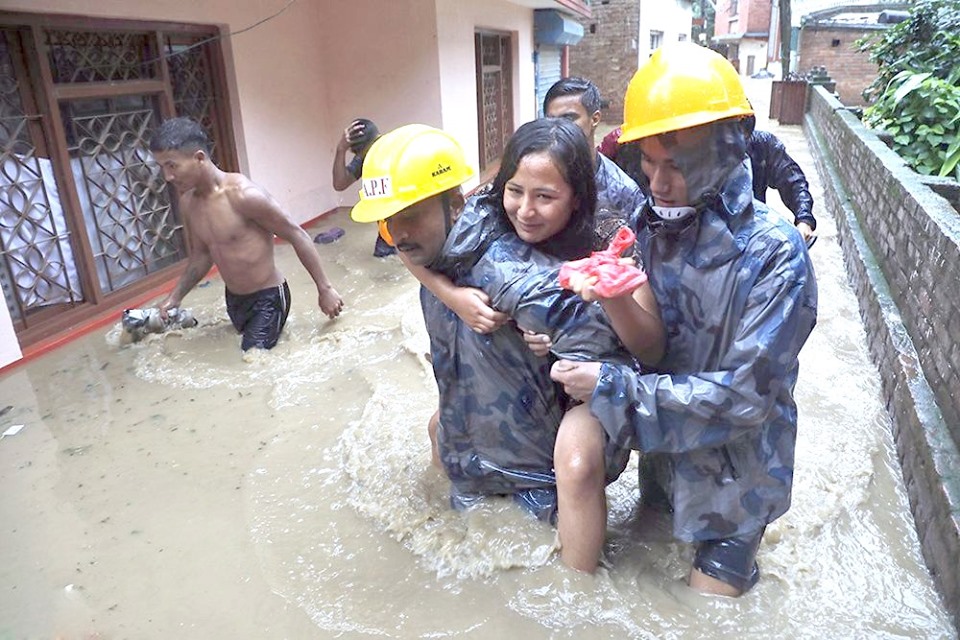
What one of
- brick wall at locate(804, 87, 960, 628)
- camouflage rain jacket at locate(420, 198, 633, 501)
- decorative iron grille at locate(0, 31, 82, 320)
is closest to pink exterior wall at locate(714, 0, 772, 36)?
brick wall at locate(804, 87, 960, 628)

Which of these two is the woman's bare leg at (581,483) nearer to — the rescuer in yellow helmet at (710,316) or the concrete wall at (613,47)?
the rescuer in yellow helmet at (710,316)

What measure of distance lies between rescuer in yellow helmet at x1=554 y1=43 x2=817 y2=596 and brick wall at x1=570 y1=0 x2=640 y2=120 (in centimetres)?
1760

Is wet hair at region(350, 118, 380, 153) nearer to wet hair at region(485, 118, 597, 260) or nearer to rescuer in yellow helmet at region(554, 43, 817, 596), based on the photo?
wet hair at region(485, 118, 597, 260)

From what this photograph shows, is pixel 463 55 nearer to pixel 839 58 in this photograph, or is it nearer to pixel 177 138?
pixel 177 138

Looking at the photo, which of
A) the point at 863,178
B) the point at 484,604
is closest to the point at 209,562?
the point at 484,604

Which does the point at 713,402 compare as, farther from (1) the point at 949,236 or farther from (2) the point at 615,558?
(1) the point at 949,236

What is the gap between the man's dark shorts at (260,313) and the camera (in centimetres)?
456

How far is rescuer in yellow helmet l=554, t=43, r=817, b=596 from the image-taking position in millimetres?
1687

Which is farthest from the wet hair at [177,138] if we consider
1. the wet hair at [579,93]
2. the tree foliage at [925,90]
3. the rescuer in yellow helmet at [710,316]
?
the tree foliage at [925,90]

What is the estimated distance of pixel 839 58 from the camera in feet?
61.5

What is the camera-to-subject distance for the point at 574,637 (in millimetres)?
2143

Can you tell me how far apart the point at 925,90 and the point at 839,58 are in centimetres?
1411

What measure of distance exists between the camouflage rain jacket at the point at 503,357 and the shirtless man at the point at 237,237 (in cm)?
226

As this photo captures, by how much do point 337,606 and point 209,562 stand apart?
61 cm
